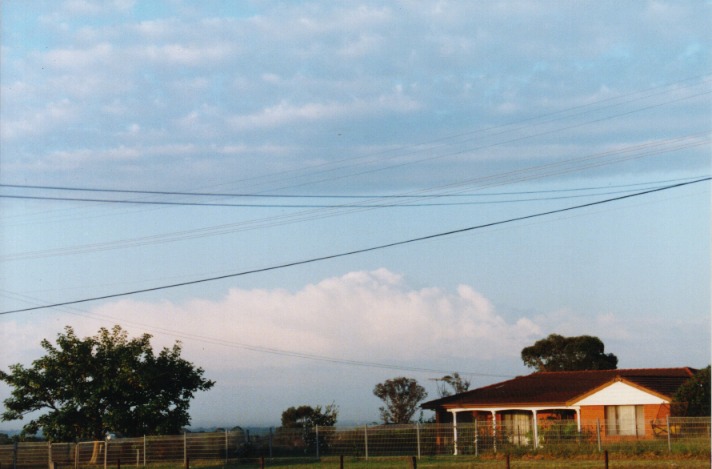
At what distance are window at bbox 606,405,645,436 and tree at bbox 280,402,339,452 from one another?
13.7 metres

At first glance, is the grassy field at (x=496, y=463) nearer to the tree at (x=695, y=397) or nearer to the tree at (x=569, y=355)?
the tree at (x=695, y=397)

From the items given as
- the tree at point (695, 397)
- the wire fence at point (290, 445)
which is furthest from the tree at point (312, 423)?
the tree at point (695, 397)

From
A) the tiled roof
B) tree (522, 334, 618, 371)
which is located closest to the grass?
the tiled roof

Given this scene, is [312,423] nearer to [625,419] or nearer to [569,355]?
[625,419]

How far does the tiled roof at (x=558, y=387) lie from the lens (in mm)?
48531

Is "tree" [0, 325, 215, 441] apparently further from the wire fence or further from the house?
the house

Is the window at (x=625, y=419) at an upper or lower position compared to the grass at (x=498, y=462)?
upper

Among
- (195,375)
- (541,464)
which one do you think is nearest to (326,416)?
(195,375)

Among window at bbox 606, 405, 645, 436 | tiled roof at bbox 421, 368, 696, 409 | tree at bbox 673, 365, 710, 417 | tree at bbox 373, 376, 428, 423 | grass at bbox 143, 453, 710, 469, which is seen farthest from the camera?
tree at bbox 373, 376, 428, 423

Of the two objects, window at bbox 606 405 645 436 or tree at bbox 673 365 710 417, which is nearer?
tree at bbox 673 365 710 417

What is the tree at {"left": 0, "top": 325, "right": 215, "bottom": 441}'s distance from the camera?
45375 millimetres

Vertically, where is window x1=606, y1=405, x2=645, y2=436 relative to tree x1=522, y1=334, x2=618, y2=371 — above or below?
below

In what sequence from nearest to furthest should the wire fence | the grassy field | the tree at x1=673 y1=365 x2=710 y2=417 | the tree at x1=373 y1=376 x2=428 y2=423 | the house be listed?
the grassy field, the wire fence, the tree at x1=673 y1=365 x2=710 y2=417, the house, the tree at x1=373 y1=376 x2=428 y2=423

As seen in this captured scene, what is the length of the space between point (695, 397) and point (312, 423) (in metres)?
22.4
